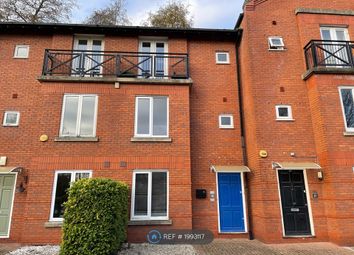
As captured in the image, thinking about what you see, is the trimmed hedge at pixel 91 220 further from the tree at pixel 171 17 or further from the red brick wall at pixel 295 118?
the tree at pixel 171 17

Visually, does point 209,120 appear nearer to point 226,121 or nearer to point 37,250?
point 226,121

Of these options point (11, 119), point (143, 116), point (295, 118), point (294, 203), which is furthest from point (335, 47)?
point (11, 119)

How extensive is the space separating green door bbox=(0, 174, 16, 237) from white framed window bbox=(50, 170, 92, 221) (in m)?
1.75

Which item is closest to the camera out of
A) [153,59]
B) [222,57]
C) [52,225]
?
[52,225]

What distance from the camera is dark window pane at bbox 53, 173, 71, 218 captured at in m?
7.90

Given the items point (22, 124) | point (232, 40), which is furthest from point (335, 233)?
point (22, 124)

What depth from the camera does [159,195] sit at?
8.28m

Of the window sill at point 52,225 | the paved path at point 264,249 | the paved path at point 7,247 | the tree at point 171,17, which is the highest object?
the tree at point 171,17

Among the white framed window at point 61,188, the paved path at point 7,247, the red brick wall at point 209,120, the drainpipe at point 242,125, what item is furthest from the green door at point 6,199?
the drainpipe at point 242,125

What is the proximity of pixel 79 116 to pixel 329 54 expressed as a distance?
954cm

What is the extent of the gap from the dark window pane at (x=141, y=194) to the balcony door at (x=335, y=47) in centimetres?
787

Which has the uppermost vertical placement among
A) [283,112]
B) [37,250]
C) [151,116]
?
[283,112]

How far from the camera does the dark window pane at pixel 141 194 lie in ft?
26.6

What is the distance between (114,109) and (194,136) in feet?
10.3
